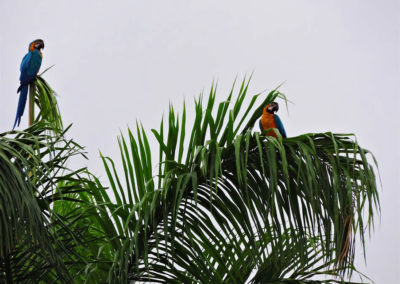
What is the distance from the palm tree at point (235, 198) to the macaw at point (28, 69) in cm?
147

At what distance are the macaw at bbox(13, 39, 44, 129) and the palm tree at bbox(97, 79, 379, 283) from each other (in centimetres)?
147

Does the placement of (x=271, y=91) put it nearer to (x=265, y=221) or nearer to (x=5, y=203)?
(x=265, y=221)


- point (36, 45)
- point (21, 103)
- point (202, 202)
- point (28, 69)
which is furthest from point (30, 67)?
point (202, 202)

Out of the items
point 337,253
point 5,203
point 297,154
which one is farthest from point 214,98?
point 5,203

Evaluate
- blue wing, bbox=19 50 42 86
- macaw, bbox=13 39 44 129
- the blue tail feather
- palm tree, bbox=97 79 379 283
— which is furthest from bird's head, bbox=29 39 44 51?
palm tree, bbox=97 79 379 283

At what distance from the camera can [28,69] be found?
4598 millimetres

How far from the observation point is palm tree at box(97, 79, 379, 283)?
2502mm

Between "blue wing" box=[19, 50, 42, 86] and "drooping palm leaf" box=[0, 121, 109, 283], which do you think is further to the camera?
"blue wing" box=[19, 50, 42, 86]

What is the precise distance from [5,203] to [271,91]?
1.28 metres

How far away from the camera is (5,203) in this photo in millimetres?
2205

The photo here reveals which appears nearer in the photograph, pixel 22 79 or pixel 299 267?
pixel 299 267

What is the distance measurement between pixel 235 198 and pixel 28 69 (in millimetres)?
2522

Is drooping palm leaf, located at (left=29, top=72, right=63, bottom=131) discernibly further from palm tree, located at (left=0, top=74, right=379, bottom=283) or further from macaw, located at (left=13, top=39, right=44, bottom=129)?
palm tree, located at (left=0, top=74, right=379, bottom=283)

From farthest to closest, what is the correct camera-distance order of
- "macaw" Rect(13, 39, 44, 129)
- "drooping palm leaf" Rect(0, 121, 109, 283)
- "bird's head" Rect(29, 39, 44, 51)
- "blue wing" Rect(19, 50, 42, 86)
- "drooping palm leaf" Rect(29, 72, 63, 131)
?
"bird's head" Rect(29, 39, 44, 51)
"blue wing" Rect(19, 50, 42, 86)
"macaw" Rect(13, 39, 44, 129)
"drooping palm leaf" Rect(29, 72, 63, 131)
"drooping palm leaf" Rect(0, 121, 109, 283)
